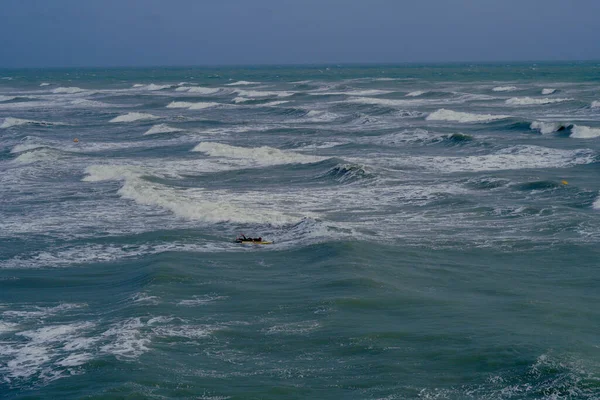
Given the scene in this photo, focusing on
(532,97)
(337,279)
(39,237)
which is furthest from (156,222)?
(532,97)

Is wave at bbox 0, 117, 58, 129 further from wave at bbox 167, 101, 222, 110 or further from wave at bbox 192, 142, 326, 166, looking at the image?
wave at bbox 192, 142, 326, 166

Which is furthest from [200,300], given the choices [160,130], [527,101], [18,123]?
[527,101]

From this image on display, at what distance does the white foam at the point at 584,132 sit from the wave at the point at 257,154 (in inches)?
572

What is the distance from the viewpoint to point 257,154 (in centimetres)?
3822

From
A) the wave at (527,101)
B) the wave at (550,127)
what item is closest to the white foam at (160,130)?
the wave at (550,127)

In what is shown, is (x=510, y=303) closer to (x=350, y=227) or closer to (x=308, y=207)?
(x=350, y=227)

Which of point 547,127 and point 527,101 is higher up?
point 547,127

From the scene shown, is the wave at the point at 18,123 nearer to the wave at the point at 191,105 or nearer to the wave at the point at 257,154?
the wave at the point at 191,105

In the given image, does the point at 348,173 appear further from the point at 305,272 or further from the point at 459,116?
the point at 459,116

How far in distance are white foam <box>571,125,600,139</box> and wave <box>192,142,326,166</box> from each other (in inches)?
572

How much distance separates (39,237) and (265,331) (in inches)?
405

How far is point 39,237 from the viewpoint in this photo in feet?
72.1

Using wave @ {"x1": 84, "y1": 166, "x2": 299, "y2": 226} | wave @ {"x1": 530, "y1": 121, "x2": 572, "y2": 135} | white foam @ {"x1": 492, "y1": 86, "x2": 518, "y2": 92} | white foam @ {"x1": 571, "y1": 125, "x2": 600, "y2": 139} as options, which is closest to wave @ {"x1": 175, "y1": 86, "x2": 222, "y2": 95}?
white foam @ {"x1": 492, "y1": 86, "x2": 518, "y2": 92}

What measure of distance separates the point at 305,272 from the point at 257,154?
20.8 metres
